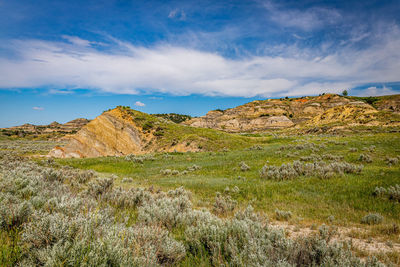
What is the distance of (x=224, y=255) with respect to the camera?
3471 millimetres

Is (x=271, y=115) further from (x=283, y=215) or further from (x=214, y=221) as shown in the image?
(x=214, y=221)

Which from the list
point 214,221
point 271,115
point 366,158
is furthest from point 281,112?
point 214,221

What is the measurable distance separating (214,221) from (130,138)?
25.6m

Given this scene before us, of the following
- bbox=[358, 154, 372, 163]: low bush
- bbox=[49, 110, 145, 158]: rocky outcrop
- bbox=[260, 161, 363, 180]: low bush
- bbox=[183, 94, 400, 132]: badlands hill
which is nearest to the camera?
bbox=[260, 161, 363, 180]: low bush

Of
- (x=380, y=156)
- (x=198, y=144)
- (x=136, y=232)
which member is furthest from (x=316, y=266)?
(x=198, y=144)

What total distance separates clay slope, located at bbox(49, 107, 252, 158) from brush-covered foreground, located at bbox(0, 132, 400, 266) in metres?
14.0

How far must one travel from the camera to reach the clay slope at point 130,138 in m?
24.8

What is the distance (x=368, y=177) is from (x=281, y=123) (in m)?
85.7

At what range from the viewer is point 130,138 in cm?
2780

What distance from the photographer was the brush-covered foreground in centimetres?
288

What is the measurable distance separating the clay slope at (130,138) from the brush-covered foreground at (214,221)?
13997mm

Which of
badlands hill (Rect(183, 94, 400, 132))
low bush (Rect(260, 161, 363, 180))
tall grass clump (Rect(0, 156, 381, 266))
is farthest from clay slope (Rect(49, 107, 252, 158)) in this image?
badlands hill (Rect(183, 94, 400, 132))

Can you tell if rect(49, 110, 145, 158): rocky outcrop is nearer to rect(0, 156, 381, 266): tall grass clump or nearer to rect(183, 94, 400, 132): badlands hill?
rect(0, 156, 381, 266): tall grass clump

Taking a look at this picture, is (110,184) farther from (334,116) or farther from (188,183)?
(334,116)
